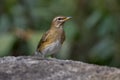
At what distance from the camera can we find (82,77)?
8867mm

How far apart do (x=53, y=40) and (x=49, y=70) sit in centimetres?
229

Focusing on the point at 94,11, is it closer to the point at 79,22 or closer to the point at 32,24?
the point at 79,22

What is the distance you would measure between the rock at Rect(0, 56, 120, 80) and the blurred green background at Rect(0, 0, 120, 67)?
2.94 m

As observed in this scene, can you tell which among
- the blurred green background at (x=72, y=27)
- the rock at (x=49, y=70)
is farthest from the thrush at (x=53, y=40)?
the rock at (x=49, y=70)

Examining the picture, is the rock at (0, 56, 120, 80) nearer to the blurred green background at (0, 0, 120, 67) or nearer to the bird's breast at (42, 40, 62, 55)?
the bird's breast at (42, 40, 62, 55)

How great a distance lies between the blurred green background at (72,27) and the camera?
1291 cm

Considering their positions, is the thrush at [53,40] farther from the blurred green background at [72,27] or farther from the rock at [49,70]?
the rock at [49,70]

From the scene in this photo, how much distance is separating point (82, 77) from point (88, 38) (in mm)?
5760

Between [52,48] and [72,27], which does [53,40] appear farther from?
[72,27]

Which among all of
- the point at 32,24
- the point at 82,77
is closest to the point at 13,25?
the point at 32,24

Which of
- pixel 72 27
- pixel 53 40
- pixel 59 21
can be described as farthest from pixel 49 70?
pixel 72 27

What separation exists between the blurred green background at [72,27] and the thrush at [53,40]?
0.89 meters

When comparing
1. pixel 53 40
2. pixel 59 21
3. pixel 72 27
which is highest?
pixel 59 21

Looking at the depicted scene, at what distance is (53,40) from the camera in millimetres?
11539
